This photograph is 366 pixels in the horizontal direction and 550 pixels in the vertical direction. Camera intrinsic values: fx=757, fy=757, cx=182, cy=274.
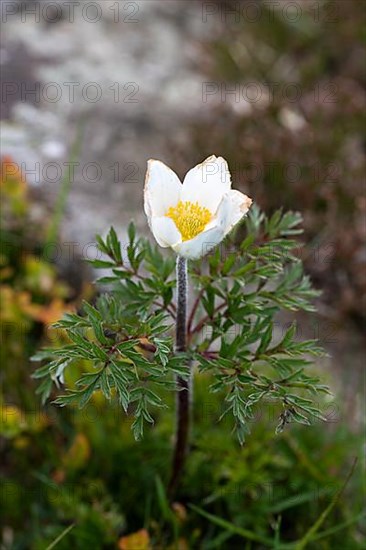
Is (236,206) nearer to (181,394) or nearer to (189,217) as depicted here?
(189,217)

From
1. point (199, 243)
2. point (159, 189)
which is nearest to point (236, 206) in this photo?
point (199, 243)

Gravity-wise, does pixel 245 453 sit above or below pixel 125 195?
below

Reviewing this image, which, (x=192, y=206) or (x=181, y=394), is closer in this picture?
(x=192, y=206)

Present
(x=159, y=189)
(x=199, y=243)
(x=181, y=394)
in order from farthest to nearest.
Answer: (x=181, y=394) < (x=159, y=189) < (x=199, y=243)

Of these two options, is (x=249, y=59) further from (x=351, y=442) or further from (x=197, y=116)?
(x=351, y=442)

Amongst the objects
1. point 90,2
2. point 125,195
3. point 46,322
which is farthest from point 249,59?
A: point 46,322

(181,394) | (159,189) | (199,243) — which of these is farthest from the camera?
(181,394)

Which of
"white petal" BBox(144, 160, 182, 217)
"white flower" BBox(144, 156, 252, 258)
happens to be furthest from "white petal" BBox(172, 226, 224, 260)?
"white petal" BBox(144, 160, 182, 217)
